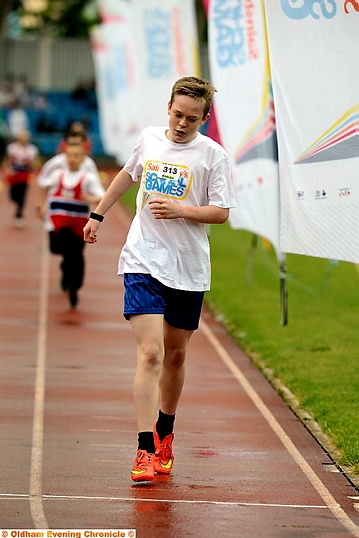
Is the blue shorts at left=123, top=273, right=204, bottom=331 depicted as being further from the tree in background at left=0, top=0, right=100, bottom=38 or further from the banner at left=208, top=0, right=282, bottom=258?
the tree in background at left=0, top=0, right=100, bottom=38

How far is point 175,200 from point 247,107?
6.32m

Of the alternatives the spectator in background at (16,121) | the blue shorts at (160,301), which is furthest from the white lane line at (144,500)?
the spectator in background at (16,121)

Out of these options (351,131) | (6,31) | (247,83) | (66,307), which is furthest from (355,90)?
(6,31)

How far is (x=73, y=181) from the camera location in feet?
53.9

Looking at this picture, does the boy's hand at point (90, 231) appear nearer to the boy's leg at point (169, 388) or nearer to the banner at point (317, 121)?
the boy's leg at point (169, 388)

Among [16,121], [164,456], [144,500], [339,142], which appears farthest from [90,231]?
[16,121]

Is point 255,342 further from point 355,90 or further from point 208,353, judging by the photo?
point 355,90

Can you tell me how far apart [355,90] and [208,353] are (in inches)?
191

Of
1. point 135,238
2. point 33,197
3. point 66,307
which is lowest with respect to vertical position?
point 33,197

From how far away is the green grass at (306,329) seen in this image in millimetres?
10664

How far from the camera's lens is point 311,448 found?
368 inches

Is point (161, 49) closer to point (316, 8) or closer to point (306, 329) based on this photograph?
point (306, 329)

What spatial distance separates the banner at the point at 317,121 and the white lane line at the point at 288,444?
1.21 metres

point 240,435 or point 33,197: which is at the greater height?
point 240,435
